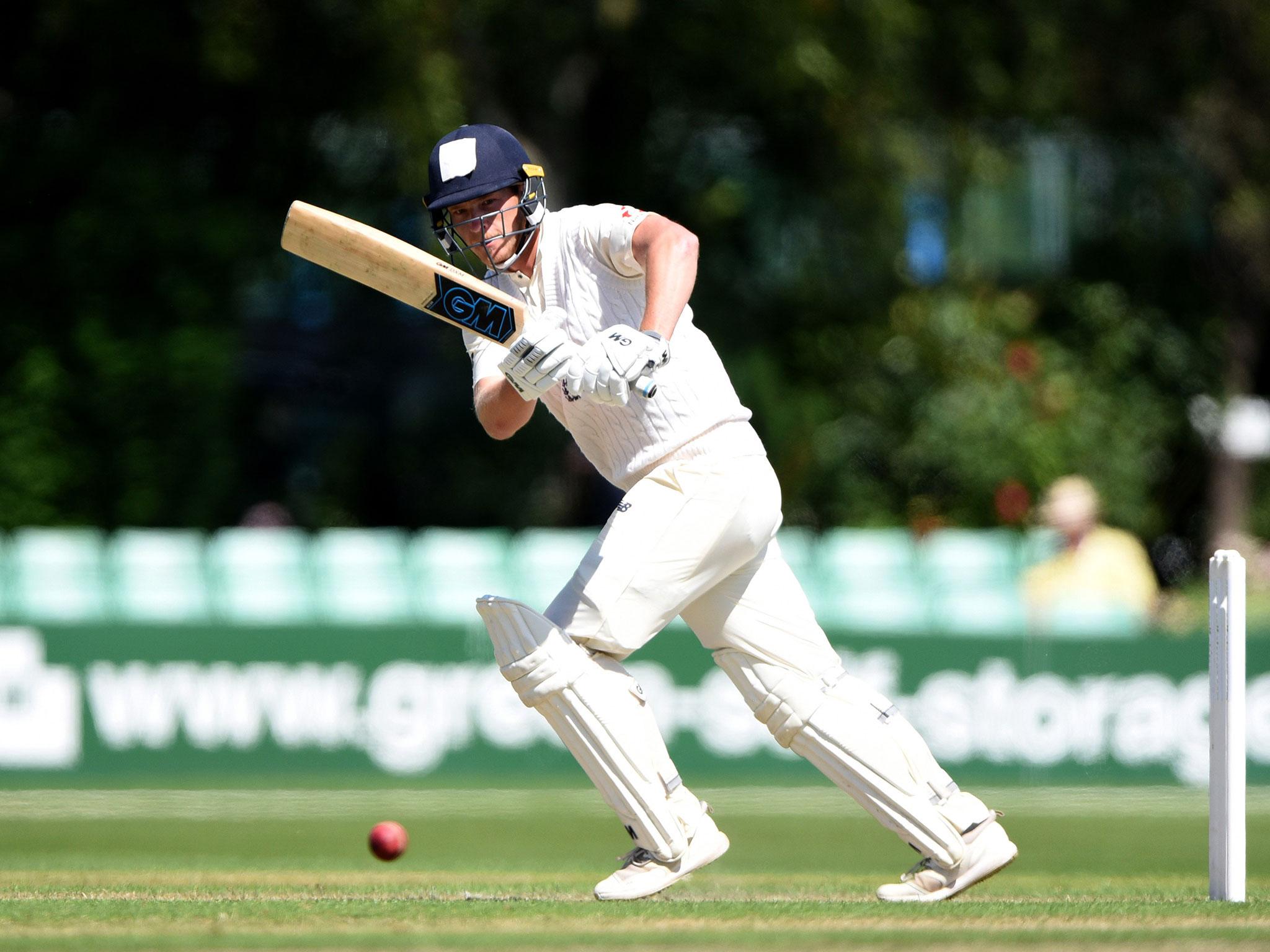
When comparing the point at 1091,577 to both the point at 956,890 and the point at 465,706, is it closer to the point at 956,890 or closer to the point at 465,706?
the point at 465,706

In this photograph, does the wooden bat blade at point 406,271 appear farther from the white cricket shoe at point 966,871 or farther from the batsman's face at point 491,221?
the white cricket shoe at point 966,871

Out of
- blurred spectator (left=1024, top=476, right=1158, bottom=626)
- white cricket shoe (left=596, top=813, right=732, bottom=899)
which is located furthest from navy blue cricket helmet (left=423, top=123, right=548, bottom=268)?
blurred spectator (left=1024, top=476, right=1158, bottom=626)

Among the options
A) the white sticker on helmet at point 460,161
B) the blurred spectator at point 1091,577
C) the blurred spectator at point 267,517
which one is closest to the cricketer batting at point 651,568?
the white sticker on helmet at point 460,161

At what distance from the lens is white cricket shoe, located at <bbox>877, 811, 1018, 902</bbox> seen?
400 centimetres

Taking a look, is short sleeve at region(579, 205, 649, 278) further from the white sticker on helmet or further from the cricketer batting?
the white sticker on helmet

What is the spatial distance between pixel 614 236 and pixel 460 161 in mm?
365

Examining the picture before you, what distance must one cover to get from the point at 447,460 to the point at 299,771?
680 cm

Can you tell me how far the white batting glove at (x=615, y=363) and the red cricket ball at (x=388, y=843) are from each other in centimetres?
202

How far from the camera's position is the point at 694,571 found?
3865 millimetres

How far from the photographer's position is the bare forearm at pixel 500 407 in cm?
405

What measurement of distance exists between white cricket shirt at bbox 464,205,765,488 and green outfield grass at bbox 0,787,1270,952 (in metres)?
0.96

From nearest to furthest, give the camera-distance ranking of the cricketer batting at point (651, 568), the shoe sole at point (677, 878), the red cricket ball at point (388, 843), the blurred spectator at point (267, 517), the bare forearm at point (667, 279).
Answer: the bare forearm at point (667, 279) → the cricketer batting at point (651, 568) → the shoe sole at point (677, 878) → the red cricket ball at point (388, 843) → the blurred spectator at point (267, 517)

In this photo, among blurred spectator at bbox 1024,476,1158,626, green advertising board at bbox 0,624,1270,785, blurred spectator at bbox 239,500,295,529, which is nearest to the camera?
green advertising board at bbox 0,624,1270,785

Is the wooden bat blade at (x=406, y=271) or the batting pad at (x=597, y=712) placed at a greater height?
the wooden bat blade at (x=406, y=271)
